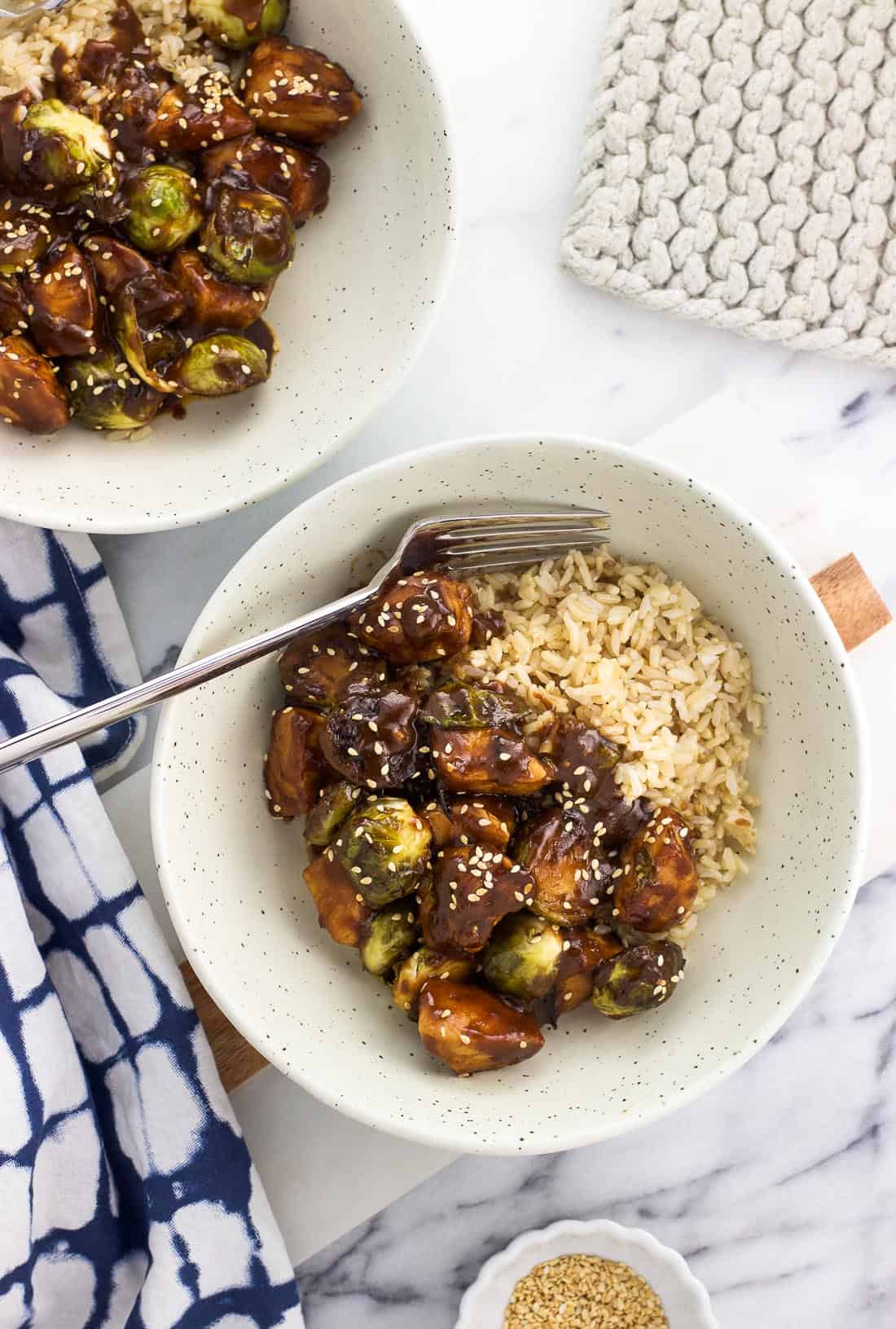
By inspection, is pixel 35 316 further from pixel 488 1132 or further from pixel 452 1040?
pixel 488 1132

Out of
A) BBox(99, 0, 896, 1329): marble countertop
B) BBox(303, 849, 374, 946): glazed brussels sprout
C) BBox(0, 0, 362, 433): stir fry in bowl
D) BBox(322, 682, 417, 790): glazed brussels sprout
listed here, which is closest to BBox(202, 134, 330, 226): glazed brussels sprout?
BBox(0, 0, 362, 433): stir fry in bowl

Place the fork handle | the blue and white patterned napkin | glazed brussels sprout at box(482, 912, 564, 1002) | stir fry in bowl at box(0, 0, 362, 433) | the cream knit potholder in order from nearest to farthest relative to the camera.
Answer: the fork handle < glazed brussels sprout at box(482, 912, 564, 1002) < stir fry in bowl at box(0, 0, 362, 433) < the blue and white patterned napkin < the cream knit potholder

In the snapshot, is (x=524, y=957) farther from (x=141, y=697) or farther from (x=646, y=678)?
(x=141, y=697)

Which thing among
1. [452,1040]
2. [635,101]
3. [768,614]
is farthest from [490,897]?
[635,101]

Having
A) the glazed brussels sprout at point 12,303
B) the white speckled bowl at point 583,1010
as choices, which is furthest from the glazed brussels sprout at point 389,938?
the glazed brussels sprout at point 12,303

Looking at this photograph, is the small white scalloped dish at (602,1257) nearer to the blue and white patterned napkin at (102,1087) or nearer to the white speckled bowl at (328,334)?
the blue and white patterned napkin at (102,1087)

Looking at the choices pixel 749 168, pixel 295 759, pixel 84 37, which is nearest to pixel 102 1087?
pixel 295 759

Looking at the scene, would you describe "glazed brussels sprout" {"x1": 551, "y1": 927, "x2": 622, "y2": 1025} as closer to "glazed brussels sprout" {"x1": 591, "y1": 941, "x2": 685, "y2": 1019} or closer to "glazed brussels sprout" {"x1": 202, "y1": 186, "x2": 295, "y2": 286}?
"glazed brussels sprout" {"x1": 591, "y1": 941, "x2": 685, "y2": 1019}
